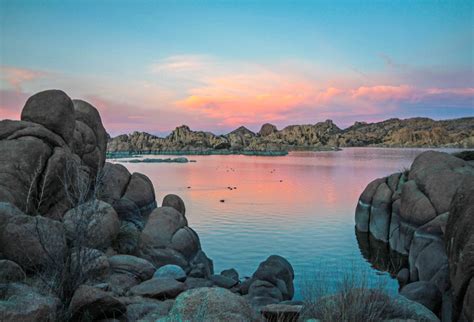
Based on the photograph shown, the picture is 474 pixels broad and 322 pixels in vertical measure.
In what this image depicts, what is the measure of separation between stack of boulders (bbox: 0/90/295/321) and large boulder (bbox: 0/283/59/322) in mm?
16

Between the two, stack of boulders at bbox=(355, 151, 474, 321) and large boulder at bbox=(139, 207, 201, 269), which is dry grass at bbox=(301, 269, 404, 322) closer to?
stack of boulders at bbox=(355, 151, 474, 321)

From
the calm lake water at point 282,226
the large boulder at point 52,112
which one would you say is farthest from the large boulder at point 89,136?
the calm lake water at point 282,226

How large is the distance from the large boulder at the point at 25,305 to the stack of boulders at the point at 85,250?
0.6 inches

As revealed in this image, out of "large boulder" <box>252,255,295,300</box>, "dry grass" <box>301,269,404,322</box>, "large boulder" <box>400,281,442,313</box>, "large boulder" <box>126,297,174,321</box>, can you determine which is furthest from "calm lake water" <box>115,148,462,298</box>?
"large boulder" <box>126,297,174,321</box>

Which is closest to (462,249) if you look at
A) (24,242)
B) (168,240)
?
(24,242)

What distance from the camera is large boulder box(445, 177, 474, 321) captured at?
8.80m

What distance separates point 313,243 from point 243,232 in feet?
16.4

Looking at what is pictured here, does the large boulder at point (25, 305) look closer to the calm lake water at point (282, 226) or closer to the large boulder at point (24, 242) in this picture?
the large boulder at point (24, 242)

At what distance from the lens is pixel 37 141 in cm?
1683

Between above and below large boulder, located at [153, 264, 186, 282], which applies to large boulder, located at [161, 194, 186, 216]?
above

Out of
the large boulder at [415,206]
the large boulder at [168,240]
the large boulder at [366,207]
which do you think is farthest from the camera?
the large boulder at [366,207]

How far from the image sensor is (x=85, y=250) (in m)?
9.66

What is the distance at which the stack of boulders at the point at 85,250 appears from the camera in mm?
8156

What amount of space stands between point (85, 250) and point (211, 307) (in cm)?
335
